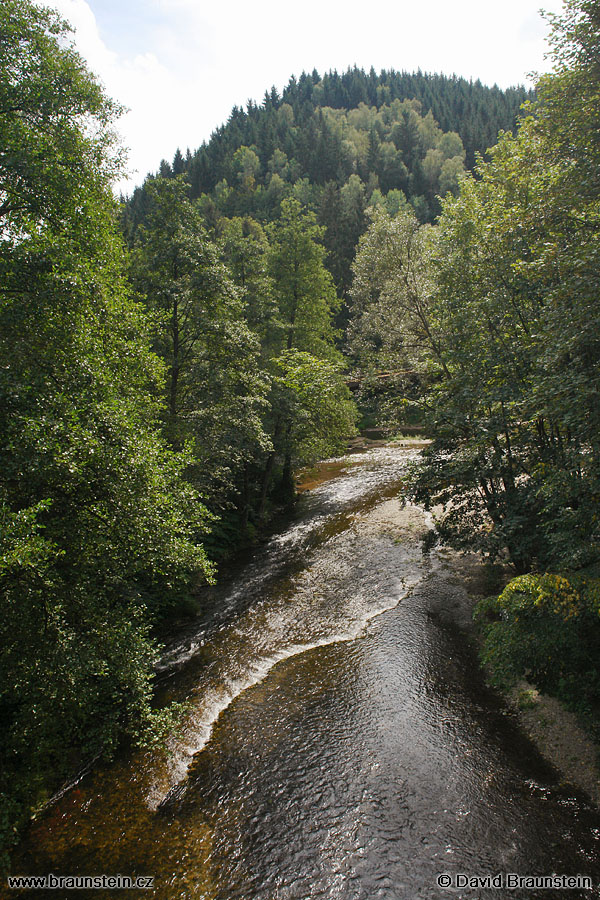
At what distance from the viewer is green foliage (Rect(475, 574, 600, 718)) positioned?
8820mm

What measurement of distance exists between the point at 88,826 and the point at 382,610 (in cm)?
955

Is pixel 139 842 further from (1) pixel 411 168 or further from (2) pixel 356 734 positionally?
(1) pixel 411 168

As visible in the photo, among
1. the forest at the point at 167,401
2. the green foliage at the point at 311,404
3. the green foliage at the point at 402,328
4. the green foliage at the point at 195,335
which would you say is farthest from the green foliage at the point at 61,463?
the green foliage at the point at 311,404

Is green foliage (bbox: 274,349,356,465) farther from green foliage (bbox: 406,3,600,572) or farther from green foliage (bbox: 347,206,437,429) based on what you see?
green foliage (bbox: 406,3,600,572)

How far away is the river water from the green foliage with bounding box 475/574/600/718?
1340 millimetres

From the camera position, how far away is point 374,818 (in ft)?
24.7

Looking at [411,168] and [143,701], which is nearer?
[143,701]

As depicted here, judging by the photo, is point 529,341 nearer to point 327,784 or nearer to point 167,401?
point 327,784

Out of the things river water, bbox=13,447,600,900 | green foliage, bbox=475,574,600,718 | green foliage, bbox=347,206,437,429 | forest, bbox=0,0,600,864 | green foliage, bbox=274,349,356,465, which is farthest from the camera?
green foliage, bbox=274,349,356,465

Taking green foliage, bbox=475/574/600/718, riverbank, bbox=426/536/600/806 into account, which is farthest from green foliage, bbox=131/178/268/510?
riverbank, bbox=426/536/600/806

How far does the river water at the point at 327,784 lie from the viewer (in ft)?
22.0

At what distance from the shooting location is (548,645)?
29.8ft

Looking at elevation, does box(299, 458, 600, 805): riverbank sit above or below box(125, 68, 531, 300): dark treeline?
below

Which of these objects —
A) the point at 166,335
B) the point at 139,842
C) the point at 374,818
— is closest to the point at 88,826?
the point at 139,842
